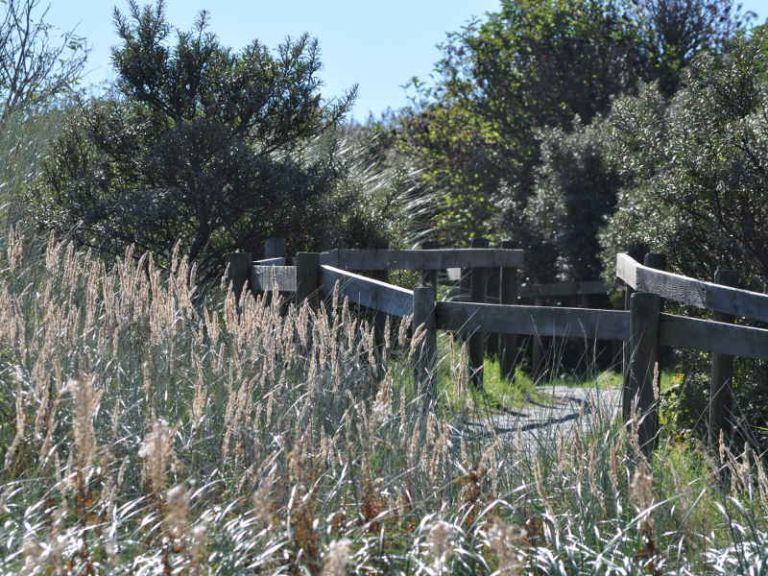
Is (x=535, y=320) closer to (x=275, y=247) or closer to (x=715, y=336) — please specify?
(x=715, y=336)

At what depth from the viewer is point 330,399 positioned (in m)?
4.86

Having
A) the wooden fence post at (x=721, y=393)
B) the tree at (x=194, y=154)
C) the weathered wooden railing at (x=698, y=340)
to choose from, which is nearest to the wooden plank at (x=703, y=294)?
the weathered wooden railing at (x=698, y=340)

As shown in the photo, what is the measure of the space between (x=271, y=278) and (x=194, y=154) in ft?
7.75

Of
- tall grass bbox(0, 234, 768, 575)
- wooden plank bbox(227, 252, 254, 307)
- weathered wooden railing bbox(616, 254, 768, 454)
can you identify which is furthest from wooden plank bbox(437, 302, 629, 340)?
wooden plank bbox(227, 252, 254, 307)

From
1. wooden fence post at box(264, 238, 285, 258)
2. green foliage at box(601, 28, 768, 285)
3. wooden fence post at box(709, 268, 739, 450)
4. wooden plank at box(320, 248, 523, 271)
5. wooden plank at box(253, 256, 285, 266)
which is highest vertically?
green foliage at box(601, 28, 768, 285)

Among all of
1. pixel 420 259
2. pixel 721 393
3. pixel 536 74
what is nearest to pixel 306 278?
pixel 420 259

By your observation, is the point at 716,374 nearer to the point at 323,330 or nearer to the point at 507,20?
the point at 323,330

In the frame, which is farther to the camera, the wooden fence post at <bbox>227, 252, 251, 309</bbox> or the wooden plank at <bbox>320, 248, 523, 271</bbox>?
the wooden plank at <bbox>320, 248, 523, 271</bbox>

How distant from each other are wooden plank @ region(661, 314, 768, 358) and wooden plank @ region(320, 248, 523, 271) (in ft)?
13.7

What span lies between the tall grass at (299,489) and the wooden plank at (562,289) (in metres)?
9.71

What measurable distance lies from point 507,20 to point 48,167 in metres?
9.06

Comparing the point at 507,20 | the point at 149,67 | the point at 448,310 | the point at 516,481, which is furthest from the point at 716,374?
the point at 507,20

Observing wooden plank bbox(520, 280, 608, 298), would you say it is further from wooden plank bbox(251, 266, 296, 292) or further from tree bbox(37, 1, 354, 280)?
wooden plank bbox(251, 266, 296, 292)

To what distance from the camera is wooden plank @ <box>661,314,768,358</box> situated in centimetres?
541
